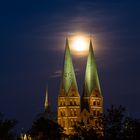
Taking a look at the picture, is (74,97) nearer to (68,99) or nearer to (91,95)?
(68,99)

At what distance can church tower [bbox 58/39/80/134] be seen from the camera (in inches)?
5049

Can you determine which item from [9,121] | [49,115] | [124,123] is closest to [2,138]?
[9,121]

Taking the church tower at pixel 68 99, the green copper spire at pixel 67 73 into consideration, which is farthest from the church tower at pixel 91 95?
the green copper spire at pixel 67 73

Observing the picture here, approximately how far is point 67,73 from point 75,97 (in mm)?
4516

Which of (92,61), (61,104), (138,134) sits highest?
(92,61)

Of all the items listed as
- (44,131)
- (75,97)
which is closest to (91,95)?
(75,97)

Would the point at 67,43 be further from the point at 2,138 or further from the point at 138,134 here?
the point at 138,134

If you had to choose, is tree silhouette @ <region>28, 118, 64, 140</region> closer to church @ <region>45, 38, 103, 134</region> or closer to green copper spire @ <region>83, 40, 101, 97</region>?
church @ <region>45, 38, 103, 134</region>

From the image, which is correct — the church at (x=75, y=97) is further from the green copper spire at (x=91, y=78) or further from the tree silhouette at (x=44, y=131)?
the tree silhouette at (x=44, y=131)

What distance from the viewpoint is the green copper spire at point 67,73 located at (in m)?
128

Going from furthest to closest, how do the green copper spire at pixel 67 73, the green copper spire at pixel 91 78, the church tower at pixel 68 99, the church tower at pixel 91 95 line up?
the green copper spire at pixel 91 78 < the church tower at pixel 91 95 < the green copper spire at pixel 67 73 < the church tower at pixel 68 99

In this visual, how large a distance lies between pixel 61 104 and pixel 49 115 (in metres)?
13.0

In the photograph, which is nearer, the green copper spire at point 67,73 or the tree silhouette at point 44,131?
the tree silhouette at point 44,131

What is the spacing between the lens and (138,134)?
4334 centimetres
